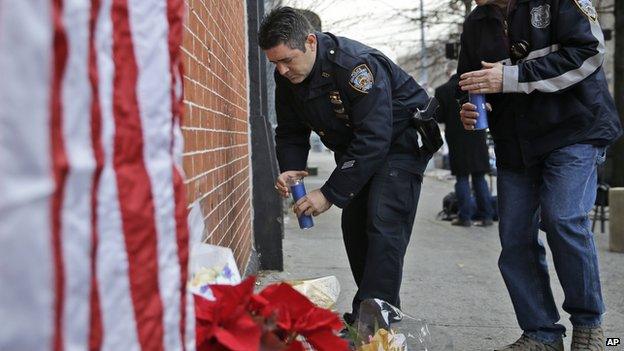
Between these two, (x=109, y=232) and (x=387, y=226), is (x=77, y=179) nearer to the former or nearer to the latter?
(x=109, y=232)

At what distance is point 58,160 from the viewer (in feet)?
3.06

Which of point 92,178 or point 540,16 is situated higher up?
point 540,16

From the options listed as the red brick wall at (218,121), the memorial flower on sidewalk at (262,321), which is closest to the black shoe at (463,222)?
the red brick wall at (218,121)

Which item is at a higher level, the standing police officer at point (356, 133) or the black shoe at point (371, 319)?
the standing police officer at point (356, 133)

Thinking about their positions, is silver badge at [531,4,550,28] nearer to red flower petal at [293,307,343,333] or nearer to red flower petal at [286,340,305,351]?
red flower petal at [293,307,343,333]

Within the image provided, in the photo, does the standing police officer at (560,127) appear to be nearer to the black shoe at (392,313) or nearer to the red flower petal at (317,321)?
the black shoe at (392,313)

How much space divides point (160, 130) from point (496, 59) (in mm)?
2439

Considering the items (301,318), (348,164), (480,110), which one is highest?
(480,110)

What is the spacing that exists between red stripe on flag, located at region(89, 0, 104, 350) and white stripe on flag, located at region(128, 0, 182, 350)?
151 mm

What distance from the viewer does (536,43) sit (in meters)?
3.24

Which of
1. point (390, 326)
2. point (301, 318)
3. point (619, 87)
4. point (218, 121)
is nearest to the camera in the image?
point (301, 318)

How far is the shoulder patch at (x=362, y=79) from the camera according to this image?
320cm

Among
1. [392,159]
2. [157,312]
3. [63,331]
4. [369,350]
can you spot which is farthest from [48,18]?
[392,159]

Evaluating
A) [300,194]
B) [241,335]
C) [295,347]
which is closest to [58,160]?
[241,335]
